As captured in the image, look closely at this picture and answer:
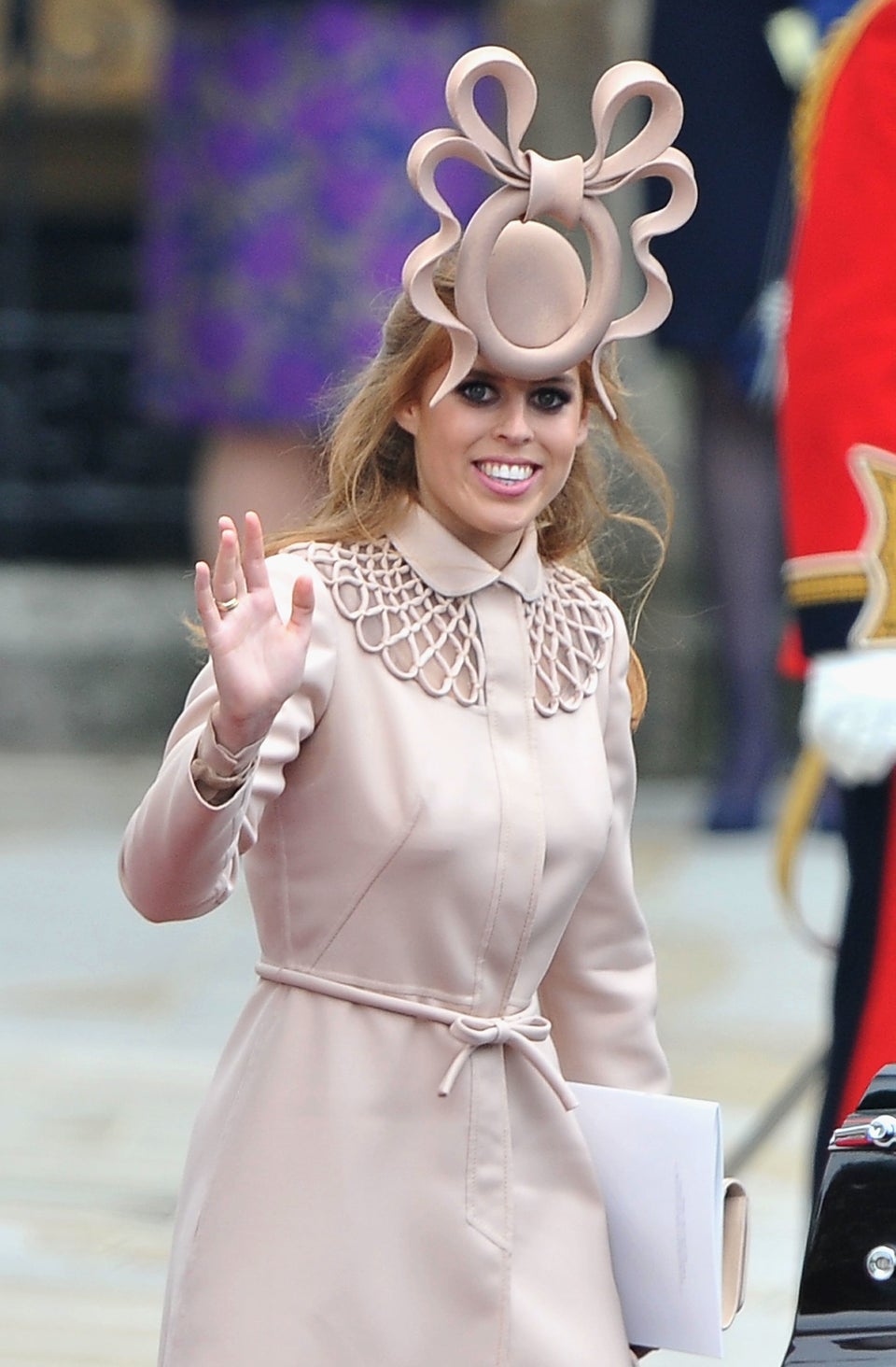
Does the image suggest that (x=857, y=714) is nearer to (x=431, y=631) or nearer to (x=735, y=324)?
(x=431, y=631)

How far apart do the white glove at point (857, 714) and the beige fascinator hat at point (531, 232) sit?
920 mm

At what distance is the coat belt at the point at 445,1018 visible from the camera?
2.40 metres

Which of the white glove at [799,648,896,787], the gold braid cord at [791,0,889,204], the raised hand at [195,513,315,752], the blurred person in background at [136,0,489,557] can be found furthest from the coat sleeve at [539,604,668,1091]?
the blurred person in background at [136,0,489,557]

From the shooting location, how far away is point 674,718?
7.84 metres

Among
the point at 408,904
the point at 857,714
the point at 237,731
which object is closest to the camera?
the point at 237,731

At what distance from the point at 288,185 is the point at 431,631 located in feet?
14.1

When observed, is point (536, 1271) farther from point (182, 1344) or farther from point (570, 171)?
point (570, 171)

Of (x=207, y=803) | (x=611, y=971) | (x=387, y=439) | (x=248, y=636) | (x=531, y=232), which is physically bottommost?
(x=611, y=971)

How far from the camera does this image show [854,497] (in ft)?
11.0

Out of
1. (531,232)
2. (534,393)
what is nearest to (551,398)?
(534,393)

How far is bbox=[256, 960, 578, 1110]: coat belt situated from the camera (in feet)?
7.87

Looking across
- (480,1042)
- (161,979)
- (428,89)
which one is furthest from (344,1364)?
(428,89)

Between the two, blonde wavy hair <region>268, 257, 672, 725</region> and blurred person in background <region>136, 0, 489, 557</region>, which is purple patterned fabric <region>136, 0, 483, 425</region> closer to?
blurred person in background <region>136, 0, 489, 557</region>

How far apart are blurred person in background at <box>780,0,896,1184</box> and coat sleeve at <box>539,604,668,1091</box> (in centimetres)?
71
